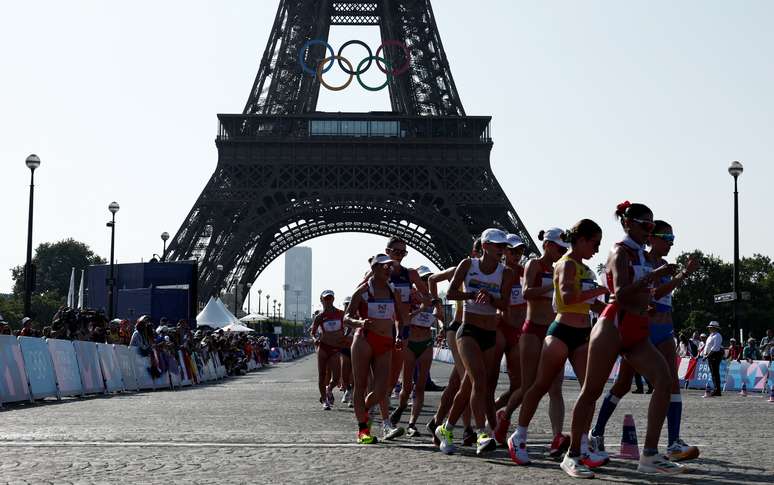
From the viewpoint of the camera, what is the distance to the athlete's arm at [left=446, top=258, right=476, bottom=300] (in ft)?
36.7

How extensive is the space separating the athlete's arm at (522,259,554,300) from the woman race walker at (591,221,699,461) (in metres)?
0.96

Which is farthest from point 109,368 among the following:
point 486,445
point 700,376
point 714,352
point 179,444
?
point 486,445

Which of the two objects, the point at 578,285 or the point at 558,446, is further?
the point at 558,446

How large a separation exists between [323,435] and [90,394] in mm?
12282

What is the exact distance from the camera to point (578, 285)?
10023mm

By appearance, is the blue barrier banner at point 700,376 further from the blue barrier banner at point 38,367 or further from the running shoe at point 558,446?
the running shoe at point 558,446

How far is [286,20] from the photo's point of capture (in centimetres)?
7288

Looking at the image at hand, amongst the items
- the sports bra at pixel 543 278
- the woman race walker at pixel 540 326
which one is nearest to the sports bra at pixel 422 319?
the sports bra at pixel 543 278

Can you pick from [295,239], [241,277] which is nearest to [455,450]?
[241,277]

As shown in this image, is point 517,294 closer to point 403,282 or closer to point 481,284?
point 403,282

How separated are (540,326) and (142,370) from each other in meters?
18.6

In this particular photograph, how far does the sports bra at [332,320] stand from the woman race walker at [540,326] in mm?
8159

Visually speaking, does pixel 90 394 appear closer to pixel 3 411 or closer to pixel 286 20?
pixel 3 411

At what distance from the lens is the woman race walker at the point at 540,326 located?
10703 millimetres
